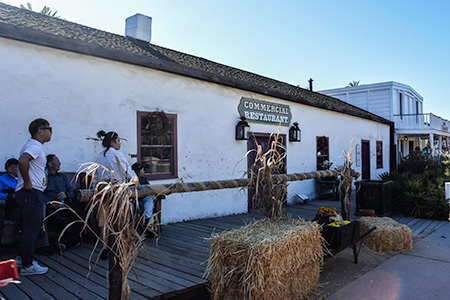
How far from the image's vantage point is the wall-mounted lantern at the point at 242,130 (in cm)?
797

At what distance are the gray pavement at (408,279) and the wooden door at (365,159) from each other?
887 centimetres

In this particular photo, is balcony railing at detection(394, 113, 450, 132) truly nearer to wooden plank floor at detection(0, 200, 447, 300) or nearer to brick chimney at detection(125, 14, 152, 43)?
brick chimney at detection(125, 14, 152, 43)

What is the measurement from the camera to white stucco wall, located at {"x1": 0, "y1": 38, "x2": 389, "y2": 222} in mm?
→ 4875

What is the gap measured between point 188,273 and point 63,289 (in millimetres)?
1256

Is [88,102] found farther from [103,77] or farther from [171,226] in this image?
[171,226]

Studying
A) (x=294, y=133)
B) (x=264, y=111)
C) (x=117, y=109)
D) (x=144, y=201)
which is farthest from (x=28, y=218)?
(x=294, y=133)

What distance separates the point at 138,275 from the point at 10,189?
220 cm

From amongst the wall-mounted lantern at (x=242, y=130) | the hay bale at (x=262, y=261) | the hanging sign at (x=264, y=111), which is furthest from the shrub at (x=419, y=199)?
the hay bale at (x=262, y=261)

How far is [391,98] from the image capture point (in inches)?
711

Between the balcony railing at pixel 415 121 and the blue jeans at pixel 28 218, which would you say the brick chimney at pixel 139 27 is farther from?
the balcony railing at pixel 415 121

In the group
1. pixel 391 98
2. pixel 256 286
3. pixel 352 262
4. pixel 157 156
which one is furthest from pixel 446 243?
pixel 391 98

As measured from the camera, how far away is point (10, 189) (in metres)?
4.42

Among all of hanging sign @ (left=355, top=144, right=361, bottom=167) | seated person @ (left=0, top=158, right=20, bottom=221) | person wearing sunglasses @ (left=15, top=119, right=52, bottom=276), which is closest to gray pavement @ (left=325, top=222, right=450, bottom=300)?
person wearing sunglasses @ (left=15, top=119, right=52, bottom=276)

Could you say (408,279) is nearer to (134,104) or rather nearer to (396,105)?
(134,104)
